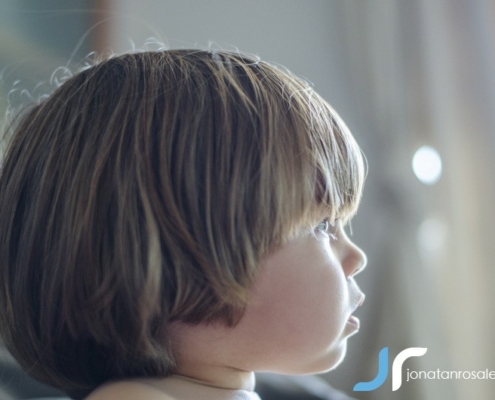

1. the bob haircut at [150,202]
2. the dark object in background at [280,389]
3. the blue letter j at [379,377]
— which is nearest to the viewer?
the bob haircut at [150,202]

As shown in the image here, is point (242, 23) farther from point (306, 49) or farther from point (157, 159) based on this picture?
point (157, 159)

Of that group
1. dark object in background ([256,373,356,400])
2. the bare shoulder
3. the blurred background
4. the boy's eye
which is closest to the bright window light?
the blurred background

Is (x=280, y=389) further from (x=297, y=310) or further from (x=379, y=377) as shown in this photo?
(x=297, y=310)

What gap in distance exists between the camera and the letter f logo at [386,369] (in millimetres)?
959

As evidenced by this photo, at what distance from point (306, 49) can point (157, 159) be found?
580 mm

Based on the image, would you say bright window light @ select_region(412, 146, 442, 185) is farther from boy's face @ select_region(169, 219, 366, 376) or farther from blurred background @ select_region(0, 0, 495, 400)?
boy's face @ select_region(169, 219, 366, 376)

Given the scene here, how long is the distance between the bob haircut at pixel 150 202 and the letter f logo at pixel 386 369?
1.49ft

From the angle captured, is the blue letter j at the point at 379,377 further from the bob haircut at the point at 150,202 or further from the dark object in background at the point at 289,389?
the bob haircut at the point at 150,202

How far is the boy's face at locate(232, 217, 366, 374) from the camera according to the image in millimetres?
545

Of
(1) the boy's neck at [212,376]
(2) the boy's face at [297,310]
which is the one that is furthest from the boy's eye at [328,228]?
(1) the boy's neck at [212,376]

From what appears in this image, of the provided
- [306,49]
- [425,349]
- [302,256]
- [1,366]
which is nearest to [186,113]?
[302,256]

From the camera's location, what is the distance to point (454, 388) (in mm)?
1016

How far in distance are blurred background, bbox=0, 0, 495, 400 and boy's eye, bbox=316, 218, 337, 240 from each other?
455mm

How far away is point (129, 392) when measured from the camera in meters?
0.52
